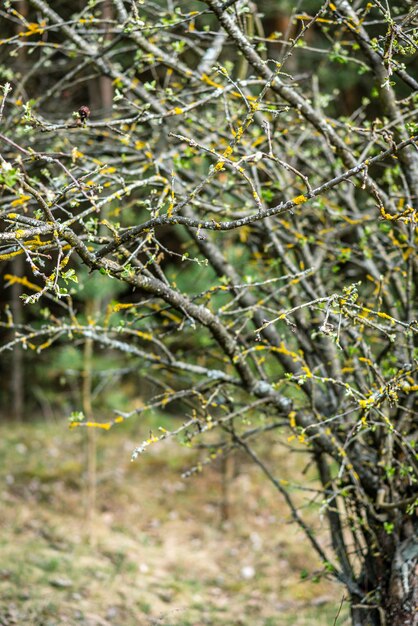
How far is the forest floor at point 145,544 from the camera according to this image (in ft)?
15.4

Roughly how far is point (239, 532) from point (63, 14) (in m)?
7.15

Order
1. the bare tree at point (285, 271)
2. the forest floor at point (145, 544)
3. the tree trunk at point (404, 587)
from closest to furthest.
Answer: the bare tree at point (285, 271) < the tree trunk at point (404, 587) < the forest floor at point (145, 544)

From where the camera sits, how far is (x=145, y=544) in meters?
6.31

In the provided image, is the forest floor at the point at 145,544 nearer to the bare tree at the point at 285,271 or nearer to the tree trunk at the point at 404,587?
the tree trunk at the point at 404,587

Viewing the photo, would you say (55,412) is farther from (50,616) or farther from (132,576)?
(50,616)

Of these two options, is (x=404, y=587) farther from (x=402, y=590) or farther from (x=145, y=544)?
(x=145, y=544)

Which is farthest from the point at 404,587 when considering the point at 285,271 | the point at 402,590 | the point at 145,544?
the point at 145,544

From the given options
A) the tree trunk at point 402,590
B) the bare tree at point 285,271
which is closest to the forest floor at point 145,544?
the tree trunk at point 402,590

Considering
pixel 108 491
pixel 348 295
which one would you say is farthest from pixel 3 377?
pixel 348 295

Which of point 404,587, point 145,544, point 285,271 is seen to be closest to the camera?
point 404,587

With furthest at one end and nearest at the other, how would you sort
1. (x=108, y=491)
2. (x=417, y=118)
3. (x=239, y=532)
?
1. (x=108, y=491)
2. (x=239, y=532)
3. (x=417, y=118)

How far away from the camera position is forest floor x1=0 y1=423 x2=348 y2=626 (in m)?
4.70

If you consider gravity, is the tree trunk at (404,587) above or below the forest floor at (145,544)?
below

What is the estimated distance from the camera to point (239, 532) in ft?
22.5
